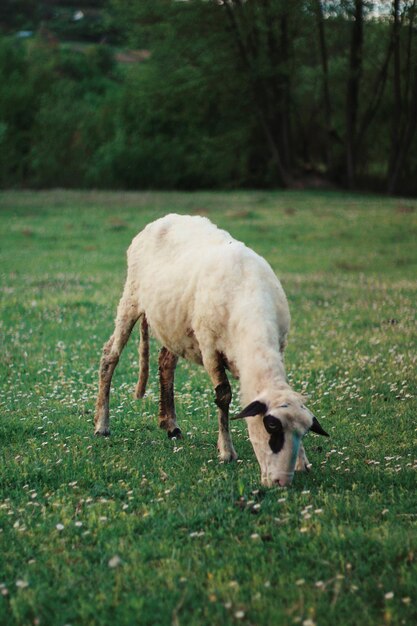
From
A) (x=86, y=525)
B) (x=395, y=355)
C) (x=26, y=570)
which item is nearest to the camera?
(x=26, y=570)

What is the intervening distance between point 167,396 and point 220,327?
5.66 feet

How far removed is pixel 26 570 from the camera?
5469mm

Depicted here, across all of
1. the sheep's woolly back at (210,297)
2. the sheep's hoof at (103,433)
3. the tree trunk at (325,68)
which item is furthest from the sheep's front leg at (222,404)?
the tree trunk at (325,68)

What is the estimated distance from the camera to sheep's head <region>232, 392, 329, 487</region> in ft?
21.1

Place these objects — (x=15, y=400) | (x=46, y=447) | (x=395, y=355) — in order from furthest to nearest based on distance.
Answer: (x=395, y=355), (x=15, y=400), (x=46, y=447)

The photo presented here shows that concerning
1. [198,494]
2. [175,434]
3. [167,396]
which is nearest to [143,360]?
[167,396]

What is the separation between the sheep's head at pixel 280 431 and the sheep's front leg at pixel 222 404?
39.3 inches

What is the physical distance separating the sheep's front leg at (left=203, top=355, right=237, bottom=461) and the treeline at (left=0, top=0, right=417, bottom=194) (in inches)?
1658

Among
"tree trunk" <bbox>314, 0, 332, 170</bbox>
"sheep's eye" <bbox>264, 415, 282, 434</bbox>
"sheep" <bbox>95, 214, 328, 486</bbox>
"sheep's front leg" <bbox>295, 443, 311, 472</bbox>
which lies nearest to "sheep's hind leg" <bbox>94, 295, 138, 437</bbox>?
"sheep" <bbox>95, 214, 328, 486</bbox>

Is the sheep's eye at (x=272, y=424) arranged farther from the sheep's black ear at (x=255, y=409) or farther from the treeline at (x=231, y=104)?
the treeline at (x=231, y=104)

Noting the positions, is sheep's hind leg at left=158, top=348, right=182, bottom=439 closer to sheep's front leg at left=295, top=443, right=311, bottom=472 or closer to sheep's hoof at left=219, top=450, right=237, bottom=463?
sheep's hoof at left=219, top=450, right=237, bottom=463

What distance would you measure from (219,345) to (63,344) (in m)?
6.54

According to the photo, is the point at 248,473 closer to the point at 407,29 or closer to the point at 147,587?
the point at 147,587

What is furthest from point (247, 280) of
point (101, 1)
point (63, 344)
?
point (101, 1)
